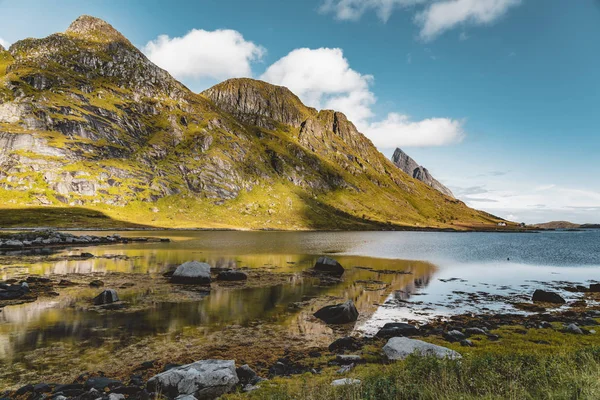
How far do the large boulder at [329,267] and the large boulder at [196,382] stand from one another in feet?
124

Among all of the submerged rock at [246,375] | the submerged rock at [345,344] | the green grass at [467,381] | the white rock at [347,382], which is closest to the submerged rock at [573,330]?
the green grass at [467,381]

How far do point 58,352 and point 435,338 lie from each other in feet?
75.2

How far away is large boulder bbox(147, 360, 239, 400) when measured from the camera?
1380cm

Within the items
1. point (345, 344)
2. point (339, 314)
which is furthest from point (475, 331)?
point (345, 344)

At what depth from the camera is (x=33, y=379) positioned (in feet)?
51.7

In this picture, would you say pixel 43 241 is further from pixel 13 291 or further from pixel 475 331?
pixel 475 331

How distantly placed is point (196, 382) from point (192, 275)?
29.0 meters

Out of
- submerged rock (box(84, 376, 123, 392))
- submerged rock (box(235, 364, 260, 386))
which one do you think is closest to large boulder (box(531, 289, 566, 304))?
submerged rock (box(235, 364, 260, 386))

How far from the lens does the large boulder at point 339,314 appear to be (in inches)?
1048

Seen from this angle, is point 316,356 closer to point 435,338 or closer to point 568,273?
point 435,338

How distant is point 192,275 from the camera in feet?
136

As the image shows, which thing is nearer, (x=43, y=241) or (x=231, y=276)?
(x=231, y=276)

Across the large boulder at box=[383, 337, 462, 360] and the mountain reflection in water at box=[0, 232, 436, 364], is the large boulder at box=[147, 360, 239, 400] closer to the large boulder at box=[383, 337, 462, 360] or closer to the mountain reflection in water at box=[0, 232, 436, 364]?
the large boulder at box=[383, 337, 462, 360]

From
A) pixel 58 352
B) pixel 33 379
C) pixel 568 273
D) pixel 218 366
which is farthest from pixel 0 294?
pixel 568 273
